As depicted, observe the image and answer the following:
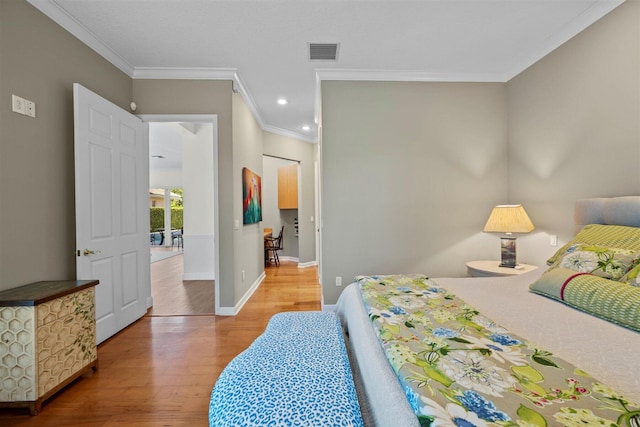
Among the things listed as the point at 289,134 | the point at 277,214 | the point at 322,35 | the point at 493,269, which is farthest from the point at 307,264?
the point at 322,35

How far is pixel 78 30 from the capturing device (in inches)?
91.9

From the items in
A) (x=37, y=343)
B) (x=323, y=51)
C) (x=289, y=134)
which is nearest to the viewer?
(x=37, y=343)

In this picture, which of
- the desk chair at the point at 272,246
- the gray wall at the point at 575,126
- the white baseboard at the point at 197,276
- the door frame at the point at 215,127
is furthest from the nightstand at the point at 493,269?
the white baseboard at the point at 197,276

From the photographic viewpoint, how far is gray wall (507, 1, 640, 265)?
199cm

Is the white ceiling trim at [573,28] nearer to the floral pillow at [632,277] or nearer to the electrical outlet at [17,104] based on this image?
the floral pillow at [632,277]

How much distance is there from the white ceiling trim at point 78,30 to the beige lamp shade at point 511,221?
14.0 ft

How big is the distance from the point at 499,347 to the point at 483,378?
26cm

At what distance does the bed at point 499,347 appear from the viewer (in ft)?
2.36

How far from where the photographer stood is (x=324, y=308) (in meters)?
3.14

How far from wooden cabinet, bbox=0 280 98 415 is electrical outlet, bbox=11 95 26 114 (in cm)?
126

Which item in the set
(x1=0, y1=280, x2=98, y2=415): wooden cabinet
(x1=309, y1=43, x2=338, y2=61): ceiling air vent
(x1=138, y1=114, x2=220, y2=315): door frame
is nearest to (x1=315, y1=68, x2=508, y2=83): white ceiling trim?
(x1=309, y1=43, x2=338, y2=61): ceiling air vent

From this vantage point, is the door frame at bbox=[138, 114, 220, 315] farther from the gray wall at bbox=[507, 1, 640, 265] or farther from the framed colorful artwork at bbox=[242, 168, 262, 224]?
the gray wall at bbox=[507, 1, 640, 265]

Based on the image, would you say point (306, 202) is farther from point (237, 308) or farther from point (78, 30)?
point (78, 30)

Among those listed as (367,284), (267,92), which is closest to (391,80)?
(267,92)
